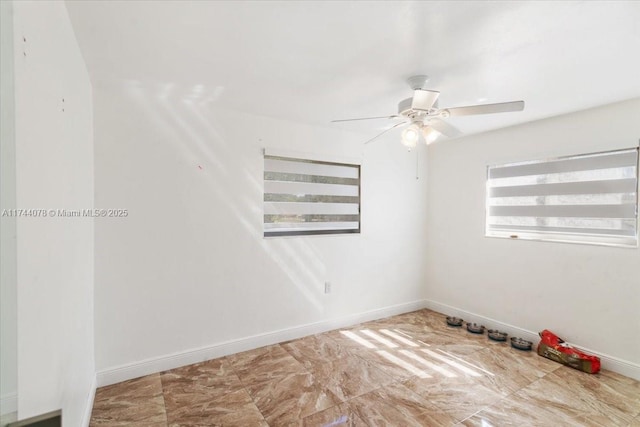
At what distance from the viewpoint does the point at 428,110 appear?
2.14 metres

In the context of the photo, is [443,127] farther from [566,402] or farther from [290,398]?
[290,398]

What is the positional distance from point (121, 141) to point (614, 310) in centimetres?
447

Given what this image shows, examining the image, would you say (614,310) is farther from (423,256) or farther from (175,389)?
(175,389)

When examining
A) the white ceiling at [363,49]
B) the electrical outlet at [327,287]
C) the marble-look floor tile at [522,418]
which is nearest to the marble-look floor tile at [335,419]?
the marble-look floor tile at [522,418]

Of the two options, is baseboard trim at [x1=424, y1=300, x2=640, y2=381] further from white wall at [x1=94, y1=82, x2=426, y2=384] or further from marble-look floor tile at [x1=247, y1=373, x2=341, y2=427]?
marble-look floor tile at [x1=247, y1=373, x2=341, y2=427]

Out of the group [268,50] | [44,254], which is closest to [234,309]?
[44,254]

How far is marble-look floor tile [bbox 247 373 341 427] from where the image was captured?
2047 millimetres

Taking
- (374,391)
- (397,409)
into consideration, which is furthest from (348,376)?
(397,409)

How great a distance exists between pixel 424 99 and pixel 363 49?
52cm

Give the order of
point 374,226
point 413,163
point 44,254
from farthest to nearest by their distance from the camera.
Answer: point 413,163 < point 374,226 < point 44,254

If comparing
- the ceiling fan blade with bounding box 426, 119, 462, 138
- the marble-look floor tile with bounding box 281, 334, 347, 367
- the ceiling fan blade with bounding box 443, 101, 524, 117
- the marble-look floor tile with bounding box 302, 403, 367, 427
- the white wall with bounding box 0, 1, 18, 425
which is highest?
the ceiling fan blade with bounding box 443, 101, 524, 117

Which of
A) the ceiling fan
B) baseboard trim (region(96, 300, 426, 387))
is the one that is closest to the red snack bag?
baseboard trim (region(96, 300, 426, 387))

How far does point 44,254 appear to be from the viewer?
110 centimetres

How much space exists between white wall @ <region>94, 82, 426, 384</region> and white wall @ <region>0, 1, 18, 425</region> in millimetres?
1730
